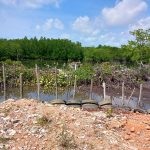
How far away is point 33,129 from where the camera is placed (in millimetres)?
10805

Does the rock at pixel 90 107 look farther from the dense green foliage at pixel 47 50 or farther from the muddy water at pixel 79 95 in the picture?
the dense green foliage at pixel 47 50

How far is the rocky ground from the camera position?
33.4 ft

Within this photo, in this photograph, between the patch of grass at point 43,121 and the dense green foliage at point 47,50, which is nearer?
the patch of grass at point 43,121

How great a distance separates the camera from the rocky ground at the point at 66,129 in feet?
33.4

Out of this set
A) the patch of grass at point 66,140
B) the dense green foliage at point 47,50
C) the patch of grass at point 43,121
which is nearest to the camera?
the patch of grass at point 66,140

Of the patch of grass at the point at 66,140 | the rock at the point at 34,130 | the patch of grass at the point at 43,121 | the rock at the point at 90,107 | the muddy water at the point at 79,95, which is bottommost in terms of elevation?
the muddy water at the point at 79,95

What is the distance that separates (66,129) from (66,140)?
705 mm

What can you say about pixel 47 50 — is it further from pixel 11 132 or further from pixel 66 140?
pixel 66 140

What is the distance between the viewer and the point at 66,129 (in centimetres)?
1075

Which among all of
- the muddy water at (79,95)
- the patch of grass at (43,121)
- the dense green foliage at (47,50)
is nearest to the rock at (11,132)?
the patch of grass at (43,121)

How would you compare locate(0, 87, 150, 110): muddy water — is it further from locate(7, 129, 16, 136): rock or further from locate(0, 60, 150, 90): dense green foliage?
locate(7, 129, 16, 136): rock

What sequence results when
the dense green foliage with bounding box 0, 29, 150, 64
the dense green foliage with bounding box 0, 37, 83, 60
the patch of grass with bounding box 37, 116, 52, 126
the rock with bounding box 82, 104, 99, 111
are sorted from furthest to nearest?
the dense green foliage with bounding box 0, 37, 83, 60
the dense green foliage with bounding box 0, 29, 150, 64
the rock with bounding box 82, 104, 99, 111
the patch of grass with bounding box 37, 116, 52, 126

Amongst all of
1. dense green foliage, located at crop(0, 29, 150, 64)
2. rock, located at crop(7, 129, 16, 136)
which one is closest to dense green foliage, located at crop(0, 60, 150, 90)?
rock, located at crop(7, 129, 16, 136)

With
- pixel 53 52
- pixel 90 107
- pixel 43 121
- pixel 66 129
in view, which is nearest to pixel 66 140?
pixel 66 129
